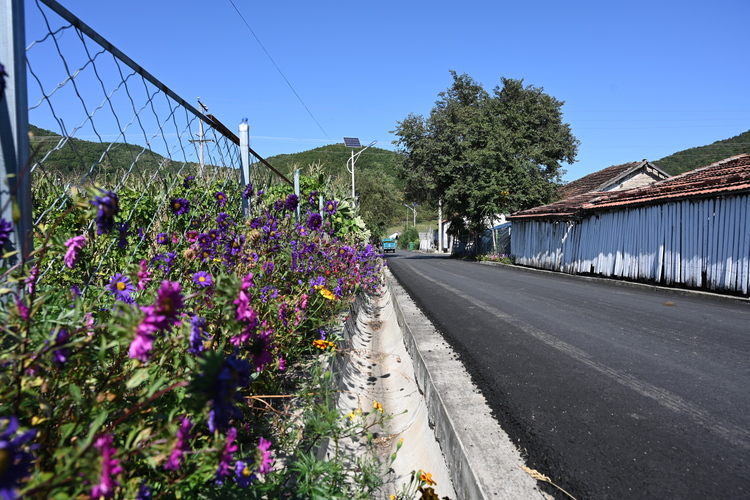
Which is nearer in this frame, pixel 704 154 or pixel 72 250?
pixel 72 250

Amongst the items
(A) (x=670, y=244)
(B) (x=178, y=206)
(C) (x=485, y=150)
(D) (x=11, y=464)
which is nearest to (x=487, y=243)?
(C) (x=485, y=150)

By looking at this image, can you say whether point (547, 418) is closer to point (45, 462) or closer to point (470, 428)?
point (470, 428)

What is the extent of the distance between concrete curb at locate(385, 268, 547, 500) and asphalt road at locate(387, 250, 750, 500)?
0.12 m

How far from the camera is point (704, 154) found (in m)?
52.6

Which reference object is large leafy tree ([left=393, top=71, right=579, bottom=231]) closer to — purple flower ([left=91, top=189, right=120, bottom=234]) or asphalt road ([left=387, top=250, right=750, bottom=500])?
asphalt road ([left=387, top=250, right=750, bottom=500])

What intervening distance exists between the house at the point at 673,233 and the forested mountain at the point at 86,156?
1140cm

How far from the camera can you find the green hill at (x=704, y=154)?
48.9 m

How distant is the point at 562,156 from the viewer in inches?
1355

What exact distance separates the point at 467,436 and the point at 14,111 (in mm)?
2364

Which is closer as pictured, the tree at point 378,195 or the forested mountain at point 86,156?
the forested mountain at point 86,156

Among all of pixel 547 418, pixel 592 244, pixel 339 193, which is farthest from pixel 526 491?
pixel 592 244

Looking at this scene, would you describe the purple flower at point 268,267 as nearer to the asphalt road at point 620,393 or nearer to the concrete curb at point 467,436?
the concrete curb at point 467,436

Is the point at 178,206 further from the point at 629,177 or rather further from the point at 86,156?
the point at 629,177

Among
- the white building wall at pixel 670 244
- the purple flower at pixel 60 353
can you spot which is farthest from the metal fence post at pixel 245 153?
the white building wall at pixel 670 244
